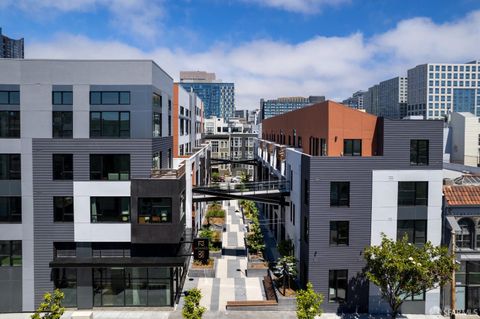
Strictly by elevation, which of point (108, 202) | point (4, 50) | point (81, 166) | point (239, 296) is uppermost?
point (4, 50)

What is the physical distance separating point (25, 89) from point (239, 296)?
75.3ft

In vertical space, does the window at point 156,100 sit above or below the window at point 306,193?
above

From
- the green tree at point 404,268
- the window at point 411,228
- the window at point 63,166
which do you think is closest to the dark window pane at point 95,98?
the window at point 63,166

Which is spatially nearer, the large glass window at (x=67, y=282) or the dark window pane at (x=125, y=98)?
the dark window pane at (x=125, y=98)

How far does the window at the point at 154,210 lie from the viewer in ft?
97.6

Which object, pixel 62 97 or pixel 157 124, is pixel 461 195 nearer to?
pixel 157 124

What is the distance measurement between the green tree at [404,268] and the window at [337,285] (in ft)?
9.06

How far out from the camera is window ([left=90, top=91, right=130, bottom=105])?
29906 millimetres

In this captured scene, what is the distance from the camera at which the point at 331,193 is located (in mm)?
30250

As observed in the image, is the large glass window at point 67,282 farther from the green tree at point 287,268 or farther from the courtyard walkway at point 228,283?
the green tree at point 287,268

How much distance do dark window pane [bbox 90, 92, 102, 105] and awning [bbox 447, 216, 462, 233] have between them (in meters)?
27.2

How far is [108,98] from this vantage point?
29969 millimetres

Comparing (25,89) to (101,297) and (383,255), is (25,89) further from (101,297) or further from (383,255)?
(383,255)

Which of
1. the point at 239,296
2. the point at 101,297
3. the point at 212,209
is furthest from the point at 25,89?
the point at 212,209
